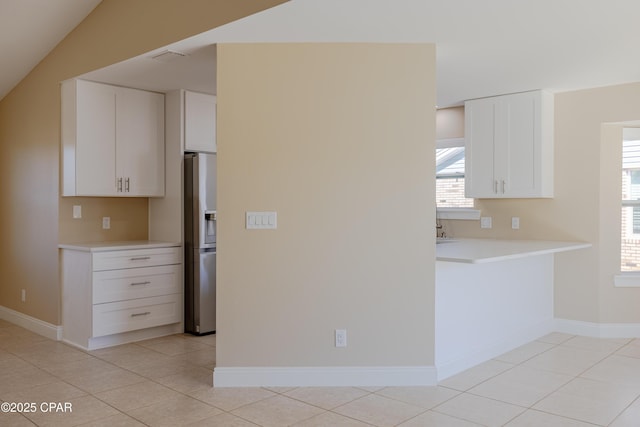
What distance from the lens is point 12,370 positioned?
378 cm

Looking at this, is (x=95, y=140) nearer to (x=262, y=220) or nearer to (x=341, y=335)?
(x=262, y=220)

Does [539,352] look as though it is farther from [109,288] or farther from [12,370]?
[12,370]

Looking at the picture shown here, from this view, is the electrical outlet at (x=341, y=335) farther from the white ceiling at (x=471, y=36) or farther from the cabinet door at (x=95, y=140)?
the cabinet door at (x=95, y=140)

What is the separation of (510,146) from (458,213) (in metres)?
0.96

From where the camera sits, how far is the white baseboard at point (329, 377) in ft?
11.3

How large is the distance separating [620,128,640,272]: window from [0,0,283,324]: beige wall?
4143 millimetres

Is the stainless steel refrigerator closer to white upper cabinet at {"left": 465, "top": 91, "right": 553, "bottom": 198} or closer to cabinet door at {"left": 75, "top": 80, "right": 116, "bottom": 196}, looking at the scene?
cabinet door at {"left": 75, "top": 80, "right": 116, "bottom": 196}

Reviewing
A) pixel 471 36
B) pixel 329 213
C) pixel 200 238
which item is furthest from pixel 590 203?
pixel 200 238

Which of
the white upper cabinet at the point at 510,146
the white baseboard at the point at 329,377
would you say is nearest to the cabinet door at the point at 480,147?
the white upper cabinet at the point at 510,146

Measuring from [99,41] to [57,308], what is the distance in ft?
7.50

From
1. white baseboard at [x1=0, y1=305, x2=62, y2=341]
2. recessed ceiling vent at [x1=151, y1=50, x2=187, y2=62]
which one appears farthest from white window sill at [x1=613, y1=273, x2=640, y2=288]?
white baseboard at [x1=0, y1=305, x2=62, y2=341]

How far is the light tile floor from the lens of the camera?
292cm

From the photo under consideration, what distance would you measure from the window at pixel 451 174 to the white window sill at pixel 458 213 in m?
0.22

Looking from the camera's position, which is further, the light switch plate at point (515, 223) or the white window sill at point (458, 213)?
the white window sill at point (458, 213)
